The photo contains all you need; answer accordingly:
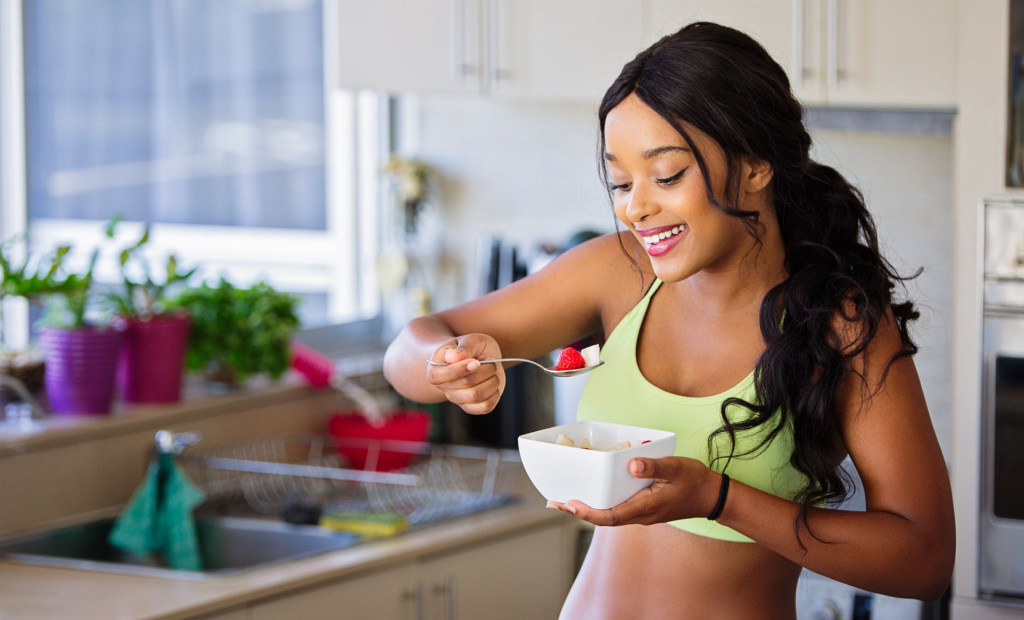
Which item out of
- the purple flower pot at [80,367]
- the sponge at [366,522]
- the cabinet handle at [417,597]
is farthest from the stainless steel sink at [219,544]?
the purple flower pot at [80,367]

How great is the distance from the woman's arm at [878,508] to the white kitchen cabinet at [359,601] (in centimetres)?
90

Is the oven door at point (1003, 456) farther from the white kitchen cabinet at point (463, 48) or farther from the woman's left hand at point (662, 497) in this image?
the woman's left hand at point (662, 497)

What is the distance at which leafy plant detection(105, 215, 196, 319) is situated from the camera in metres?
2.30

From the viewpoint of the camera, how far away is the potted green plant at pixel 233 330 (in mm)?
2479

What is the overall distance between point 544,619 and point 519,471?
1.21 feet

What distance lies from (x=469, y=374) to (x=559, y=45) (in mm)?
1449

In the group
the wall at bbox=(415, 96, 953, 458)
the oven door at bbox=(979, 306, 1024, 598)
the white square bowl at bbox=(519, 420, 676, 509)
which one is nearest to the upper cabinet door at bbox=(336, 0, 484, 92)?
the wall at bbox=(415, 96, 953, 458)

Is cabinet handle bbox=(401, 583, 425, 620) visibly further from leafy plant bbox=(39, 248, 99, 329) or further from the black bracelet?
the black bracelet

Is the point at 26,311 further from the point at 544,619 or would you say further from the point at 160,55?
the point at 544,619

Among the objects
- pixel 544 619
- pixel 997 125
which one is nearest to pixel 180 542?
pixel 544 619

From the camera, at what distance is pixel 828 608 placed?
2.29 meters

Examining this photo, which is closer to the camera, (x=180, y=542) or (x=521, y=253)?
(x=180, y=542)

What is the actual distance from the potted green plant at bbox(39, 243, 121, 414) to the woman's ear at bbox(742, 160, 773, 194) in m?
1.43

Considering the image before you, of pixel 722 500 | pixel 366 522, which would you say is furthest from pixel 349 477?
pixel 722 500
